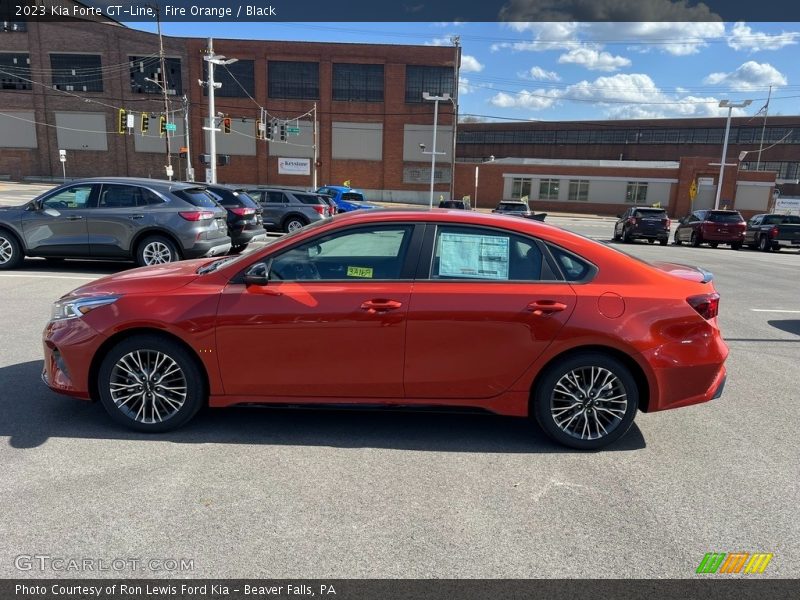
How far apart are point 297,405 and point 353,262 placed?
3.62 ft

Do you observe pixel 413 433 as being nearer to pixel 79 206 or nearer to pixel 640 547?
pixel 640 547

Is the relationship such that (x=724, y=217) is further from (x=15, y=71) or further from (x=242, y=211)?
(x=15, y=71)

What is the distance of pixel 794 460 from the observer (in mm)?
3982

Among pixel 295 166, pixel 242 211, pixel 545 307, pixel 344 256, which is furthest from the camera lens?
pixel 295 166

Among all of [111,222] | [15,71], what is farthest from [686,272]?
[15,71]

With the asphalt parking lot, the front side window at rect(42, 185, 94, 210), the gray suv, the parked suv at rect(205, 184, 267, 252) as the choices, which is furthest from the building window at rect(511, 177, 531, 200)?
the asphalt parking lot

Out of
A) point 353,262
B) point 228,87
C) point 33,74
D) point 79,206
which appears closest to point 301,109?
point 228,87

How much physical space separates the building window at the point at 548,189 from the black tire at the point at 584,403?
55.9 meters

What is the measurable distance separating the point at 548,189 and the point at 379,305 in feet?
185

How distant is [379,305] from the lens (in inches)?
151

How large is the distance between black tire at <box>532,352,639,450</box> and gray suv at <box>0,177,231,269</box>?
26.3 ft

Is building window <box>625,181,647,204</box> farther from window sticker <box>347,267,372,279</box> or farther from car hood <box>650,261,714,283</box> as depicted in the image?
window sticker <box>347,267,372,279</box>

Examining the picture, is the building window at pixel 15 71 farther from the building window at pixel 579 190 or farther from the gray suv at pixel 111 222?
the gray suv at pixel 111 222

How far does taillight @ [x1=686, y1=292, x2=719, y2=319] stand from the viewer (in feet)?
13.0
